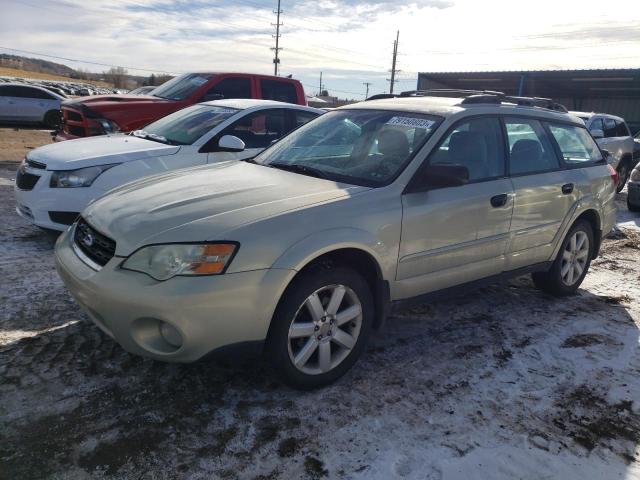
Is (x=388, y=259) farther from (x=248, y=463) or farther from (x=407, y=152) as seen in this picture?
(x=248, y=463)

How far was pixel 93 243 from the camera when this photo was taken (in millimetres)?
3115

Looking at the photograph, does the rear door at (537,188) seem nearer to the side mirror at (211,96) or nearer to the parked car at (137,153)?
the parked car at (137,153)

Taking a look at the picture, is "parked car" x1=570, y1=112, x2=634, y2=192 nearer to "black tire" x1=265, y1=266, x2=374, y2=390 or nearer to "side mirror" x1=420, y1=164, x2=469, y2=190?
"side mirror" x1=420, y1=164, x2=469, y2=190

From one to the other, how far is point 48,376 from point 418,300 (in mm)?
2322

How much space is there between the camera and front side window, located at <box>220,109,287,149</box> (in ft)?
20.0

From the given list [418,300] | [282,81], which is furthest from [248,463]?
[282,81]

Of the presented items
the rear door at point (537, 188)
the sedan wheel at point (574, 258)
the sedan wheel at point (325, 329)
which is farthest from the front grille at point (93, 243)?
the sedan wheel at point (574, 258)

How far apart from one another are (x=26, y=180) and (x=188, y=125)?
181cm

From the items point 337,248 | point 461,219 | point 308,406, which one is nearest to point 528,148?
point 461,219

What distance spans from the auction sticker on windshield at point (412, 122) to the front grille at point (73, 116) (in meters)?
5.41

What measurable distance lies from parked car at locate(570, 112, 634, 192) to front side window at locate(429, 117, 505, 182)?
8297mm

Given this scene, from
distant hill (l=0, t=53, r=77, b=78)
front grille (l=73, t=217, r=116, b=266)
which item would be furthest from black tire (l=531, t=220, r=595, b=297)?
distant hill (l=0, t=53, r=77, b=78)

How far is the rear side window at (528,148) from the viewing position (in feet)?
13.7

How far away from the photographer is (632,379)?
3.48 m
